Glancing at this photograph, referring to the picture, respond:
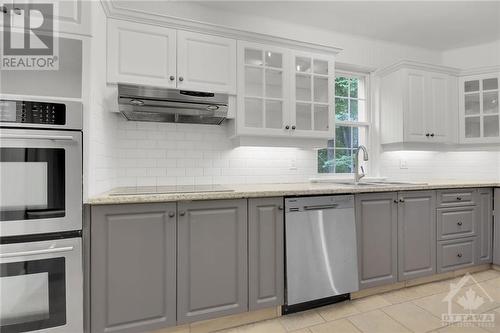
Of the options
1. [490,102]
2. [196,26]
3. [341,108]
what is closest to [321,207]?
[341,108]

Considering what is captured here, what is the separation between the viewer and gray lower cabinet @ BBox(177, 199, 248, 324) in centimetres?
178

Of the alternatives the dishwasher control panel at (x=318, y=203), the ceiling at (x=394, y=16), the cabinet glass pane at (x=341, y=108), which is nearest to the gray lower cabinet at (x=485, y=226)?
the cabinet glass pane at (x=341, y=108)

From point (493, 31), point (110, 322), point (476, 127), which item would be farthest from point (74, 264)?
point (493, 31)

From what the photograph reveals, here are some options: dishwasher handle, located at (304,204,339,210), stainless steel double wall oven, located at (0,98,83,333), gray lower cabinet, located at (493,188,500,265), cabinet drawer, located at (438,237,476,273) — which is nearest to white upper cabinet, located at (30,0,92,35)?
stainless steel double wall oven, located at (0,98,83,333)

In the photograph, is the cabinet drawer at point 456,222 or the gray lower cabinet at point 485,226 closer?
the cabinet drawer at point 456,222

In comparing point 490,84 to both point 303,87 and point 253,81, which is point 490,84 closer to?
point 303,87

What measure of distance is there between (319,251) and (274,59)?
171 cm

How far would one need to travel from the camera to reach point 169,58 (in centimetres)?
219

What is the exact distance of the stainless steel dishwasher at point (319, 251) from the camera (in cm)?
203

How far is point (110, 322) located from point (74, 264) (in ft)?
1.38

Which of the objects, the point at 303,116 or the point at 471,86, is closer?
the point at 303,116

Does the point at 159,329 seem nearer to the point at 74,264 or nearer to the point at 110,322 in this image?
the point at 110,322

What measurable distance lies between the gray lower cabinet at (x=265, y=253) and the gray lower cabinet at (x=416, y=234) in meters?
1.18

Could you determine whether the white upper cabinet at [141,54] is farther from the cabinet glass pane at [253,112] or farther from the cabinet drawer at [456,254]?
the cabinet drawer at [456,254]
